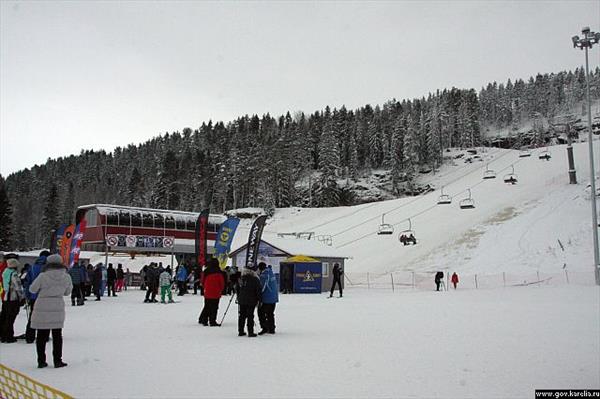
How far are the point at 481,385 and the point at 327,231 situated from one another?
49.1 m

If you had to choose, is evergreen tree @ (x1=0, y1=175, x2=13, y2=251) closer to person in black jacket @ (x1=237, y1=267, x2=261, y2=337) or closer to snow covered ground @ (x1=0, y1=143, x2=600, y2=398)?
snow covered ground @ (x1=0, y1=143, x2=600, y2=398)

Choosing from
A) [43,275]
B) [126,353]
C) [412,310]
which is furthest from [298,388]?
[412,310]

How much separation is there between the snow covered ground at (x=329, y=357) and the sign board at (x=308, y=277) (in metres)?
15.0

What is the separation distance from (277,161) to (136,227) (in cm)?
4805

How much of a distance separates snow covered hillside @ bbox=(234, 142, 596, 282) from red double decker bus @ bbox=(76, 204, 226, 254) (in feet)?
43.2

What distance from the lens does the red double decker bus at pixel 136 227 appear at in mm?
37812

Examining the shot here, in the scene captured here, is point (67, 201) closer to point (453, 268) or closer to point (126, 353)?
point (453, 268)

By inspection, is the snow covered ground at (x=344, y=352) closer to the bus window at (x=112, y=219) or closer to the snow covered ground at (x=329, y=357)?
the snow covered ground at (x=329, y=357)

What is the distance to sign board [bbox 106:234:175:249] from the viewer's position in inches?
1470

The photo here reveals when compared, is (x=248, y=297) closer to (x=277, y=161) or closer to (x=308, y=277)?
(x=308, y=277)

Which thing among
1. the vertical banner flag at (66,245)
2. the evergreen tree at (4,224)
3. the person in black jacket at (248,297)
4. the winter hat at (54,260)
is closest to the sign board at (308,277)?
the vertical banner flag at (66,245)

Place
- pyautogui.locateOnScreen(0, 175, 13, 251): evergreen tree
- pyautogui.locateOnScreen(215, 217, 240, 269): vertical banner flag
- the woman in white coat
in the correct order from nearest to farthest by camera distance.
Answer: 1. the woman in white coat
2. pyautogui.locateOnScreen(215, 217, 240, 269): vertical banner flag
3. pyautogui.locateOnScreen(0, 175, 13, 251): evergreen tree

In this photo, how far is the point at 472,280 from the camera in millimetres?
29969
